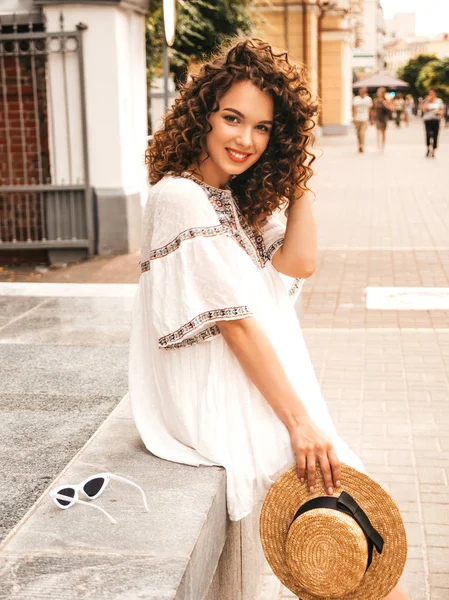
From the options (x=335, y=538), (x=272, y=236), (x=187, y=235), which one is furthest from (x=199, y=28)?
(x=335, y=538)

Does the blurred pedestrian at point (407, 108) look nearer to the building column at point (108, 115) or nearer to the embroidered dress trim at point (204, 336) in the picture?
the building column at point (108, 115)

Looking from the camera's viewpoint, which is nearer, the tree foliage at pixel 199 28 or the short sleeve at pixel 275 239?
the short sleeve at pixel 275 239

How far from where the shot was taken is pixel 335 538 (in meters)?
2.39

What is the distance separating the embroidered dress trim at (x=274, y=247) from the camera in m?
3.00

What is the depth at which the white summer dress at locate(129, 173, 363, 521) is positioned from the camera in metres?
2.59

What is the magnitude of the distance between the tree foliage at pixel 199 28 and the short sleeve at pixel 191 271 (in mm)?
12088

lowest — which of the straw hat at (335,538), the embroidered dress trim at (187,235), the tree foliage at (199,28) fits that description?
the straw hat at (335,538)

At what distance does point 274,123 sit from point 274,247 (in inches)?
16.9

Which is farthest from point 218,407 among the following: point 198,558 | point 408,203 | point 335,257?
point 408,203

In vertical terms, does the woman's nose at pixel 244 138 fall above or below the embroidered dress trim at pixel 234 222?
above

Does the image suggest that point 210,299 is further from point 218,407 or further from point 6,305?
point 6,305

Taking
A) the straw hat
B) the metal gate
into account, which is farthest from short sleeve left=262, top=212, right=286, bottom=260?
the metal gate

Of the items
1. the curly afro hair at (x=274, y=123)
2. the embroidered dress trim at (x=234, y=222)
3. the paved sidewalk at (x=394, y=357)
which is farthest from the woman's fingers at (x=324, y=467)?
the paved sidewalk at (x=394, y=357)

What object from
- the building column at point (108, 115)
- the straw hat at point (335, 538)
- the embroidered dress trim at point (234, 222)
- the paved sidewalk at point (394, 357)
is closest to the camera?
the straw hat at point (335, 538)
